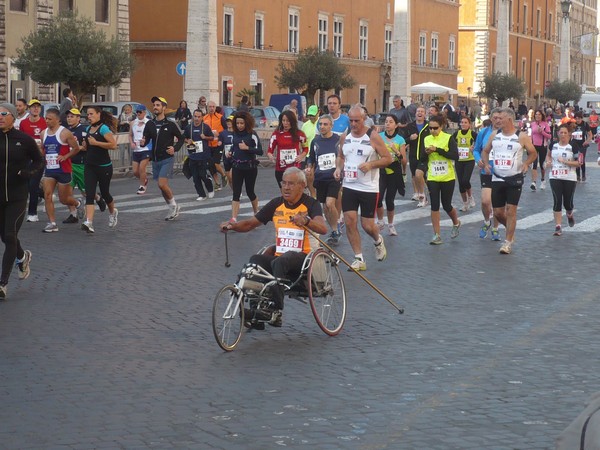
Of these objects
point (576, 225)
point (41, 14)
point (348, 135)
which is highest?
point (41, 14)

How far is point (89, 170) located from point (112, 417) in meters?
10.8

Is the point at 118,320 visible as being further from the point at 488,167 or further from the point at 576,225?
the point at 576,225

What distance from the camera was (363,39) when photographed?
240ft

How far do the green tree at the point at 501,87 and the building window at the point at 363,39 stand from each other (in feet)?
37.1

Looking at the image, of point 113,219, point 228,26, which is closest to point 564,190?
point 113,219

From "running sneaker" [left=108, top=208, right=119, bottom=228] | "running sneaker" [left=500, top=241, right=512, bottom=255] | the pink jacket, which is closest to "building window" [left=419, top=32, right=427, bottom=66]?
the pink jacket

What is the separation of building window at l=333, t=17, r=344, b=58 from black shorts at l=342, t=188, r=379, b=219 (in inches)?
2184

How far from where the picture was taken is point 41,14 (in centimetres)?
4578

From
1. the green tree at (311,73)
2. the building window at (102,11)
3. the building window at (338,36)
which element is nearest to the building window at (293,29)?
the green tree at (311,73)

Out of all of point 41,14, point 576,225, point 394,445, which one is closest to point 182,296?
point 394,445

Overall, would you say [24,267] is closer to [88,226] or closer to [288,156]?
[88,226]

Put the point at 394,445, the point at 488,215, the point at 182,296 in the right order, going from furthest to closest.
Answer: the point at 488,215
the point at 182,296
the point at 394,445

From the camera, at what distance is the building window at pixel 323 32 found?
2657 inches

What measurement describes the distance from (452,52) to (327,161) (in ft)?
246
